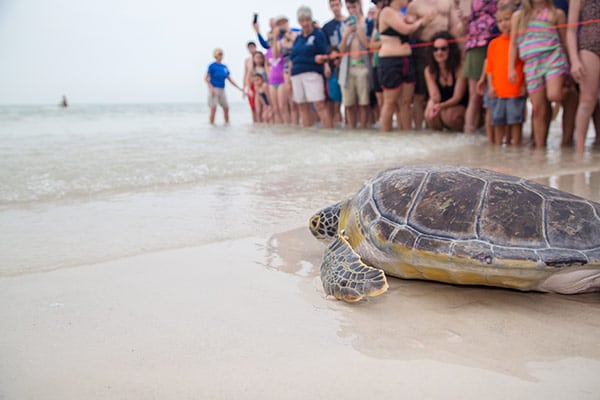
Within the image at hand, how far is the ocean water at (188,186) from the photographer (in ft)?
8.63

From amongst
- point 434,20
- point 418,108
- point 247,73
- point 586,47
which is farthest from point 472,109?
point 247,73

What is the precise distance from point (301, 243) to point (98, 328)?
1260mm

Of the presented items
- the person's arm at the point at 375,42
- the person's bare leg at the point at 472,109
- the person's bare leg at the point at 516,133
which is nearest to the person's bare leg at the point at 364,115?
the person's arm at the point at 375,42

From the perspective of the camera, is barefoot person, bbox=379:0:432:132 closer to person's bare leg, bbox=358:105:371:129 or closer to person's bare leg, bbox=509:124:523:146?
person's bare leg, bbox=358:105:371:129

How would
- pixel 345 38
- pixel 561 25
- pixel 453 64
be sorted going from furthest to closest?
pixel 345 38 < pixel 453 64 < pixel 561 25

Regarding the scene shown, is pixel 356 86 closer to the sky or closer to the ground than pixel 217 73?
closer to the ground

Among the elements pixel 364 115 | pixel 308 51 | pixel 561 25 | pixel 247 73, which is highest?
pixel 247 73

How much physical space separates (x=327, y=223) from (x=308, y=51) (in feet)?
23.0

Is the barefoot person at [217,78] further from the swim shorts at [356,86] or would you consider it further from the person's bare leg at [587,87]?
the person's bare leg at [587,87]

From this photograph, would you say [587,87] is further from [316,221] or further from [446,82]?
[316,221]

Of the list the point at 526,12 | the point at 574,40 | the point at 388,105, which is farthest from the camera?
the point at 388,105

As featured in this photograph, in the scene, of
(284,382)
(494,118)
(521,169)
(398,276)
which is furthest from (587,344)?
(494,118)

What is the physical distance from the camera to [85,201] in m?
3.61

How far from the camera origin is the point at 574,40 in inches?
186
